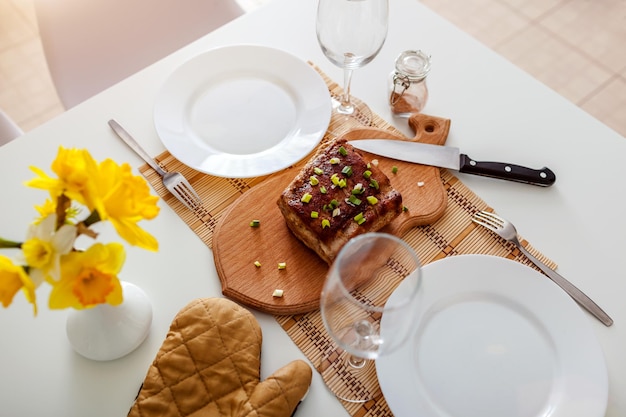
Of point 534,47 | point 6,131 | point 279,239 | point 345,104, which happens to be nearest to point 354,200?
point 279,239

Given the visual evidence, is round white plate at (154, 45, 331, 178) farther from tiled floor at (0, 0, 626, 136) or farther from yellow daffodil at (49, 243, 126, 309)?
tiled floor at (0, 0, 626, 136)

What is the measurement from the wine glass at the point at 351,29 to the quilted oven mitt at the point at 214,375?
22.8 inches

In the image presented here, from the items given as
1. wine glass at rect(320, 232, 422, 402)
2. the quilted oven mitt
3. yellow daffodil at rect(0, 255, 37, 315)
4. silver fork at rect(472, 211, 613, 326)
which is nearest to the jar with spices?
silver fork at rect(472, 211, 613, 326)

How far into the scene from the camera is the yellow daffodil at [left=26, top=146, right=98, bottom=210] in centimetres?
72

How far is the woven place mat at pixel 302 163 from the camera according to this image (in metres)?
1.04

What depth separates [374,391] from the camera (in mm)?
983

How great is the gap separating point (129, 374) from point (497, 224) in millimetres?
751

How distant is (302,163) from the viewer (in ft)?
4.12

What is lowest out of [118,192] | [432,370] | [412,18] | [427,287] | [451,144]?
[432,370]

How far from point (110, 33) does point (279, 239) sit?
920 mm

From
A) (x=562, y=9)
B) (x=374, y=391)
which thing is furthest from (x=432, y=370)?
(x=562, y=9)

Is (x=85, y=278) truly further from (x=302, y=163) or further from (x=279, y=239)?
(x=302, y=163)

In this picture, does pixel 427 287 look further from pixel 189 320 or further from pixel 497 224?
pixel 189 320

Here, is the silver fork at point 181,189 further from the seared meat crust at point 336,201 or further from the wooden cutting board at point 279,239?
the seared meat crust at point 336,201
